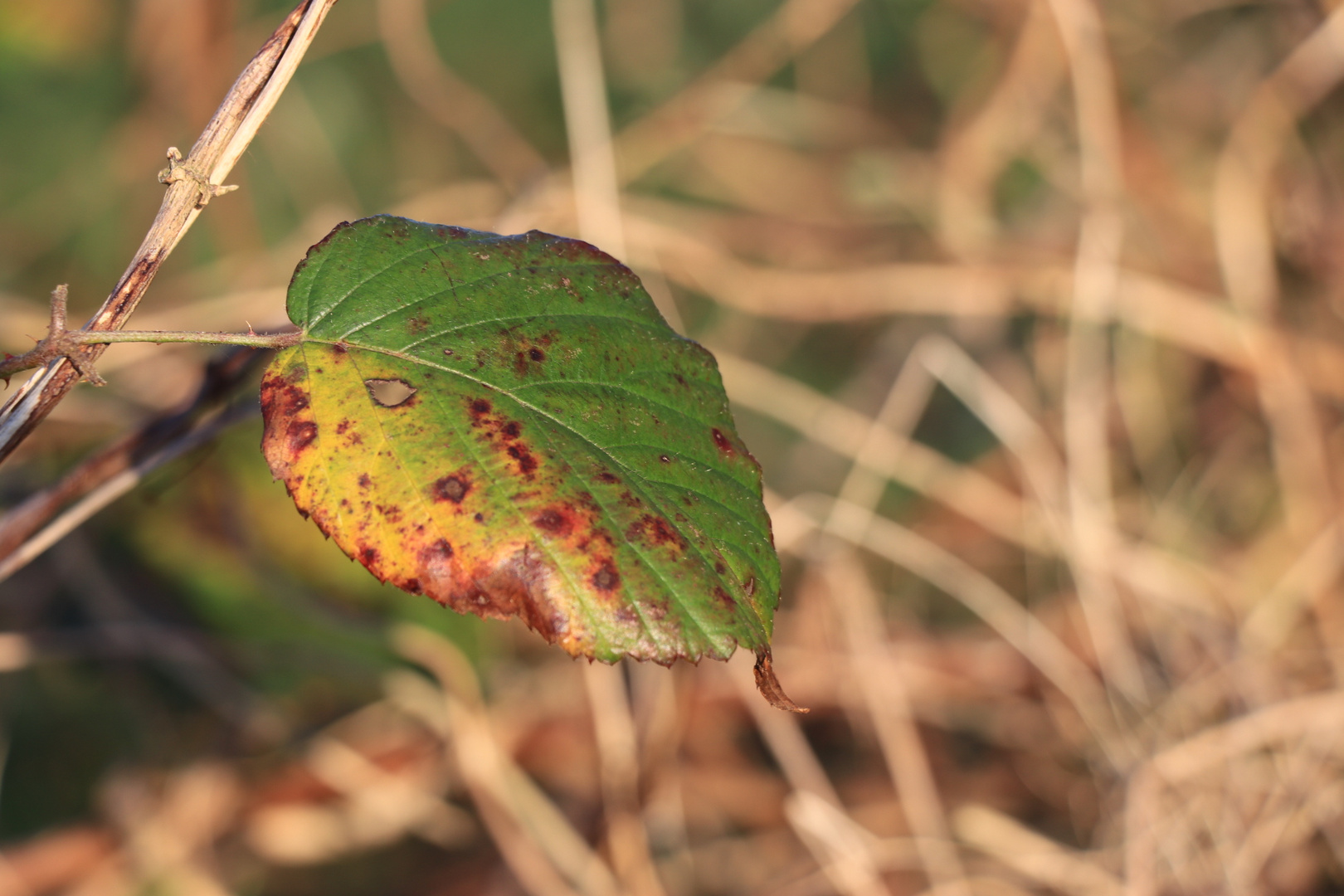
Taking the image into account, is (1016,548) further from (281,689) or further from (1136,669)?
(281,689)

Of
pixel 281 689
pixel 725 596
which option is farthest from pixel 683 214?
pixel 725 596

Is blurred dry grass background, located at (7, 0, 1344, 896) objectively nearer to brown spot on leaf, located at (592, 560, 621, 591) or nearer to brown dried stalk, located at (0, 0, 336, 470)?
brown dried stalk, located at (0, 0, 336, 470)

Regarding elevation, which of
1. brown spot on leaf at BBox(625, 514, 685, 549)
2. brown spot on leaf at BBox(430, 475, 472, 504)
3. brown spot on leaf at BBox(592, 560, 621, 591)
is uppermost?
brown spot on leaf at BBox(430, 475, 472, 504)

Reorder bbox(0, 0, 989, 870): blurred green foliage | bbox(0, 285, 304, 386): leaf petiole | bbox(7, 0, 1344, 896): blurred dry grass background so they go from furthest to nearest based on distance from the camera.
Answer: bbox(0, 0, 989, 870): blurred green foliage, bbox(7, 0, 1344, 896): blurred dry grass background, bbox(0, 285, 304, 386): leaf petiole

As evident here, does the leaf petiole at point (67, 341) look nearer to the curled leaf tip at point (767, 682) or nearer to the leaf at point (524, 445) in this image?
the leaf at point (524, 445)

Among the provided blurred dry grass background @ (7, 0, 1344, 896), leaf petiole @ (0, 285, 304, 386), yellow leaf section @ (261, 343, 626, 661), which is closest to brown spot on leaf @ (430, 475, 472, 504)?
yellow leaf section @ (261, 343, 626, 661)

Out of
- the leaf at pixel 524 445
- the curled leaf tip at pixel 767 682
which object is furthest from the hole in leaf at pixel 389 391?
the curled leaf tip at pixel 767 682

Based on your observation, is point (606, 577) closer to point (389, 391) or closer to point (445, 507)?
point (445, 507)
